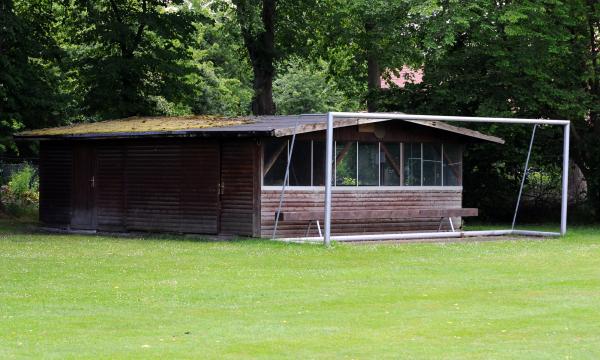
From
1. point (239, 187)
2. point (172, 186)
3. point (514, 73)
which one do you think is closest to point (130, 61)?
point (172, 186)

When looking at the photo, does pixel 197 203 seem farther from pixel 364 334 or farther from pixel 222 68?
pixel 222 68

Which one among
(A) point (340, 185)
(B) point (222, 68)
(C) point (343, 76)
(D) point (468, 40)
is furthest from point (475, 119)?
(B) point (222, 68)

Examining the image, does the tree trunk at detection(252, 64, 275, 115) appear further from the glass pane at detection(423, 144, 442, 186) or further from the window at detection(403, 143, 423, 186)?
the window at detection(403, 143, 423, 186)

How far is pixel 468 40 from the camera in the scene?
37312 mm

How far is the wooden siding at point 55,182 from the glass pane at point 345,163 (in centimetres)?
821

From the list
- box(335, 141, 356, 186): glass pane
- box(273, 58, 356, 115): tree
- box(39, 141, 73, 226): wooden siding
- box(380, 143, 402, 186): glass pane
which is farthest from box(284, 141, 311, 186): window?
box(273, 58, 356, 115): tree

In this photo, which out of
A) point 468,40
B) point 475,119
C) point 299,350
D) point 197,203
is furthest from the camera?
point 468,40

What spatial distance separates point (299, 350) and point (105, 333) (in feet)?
7.75

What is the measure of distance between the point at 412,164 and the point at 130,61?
1162 cm

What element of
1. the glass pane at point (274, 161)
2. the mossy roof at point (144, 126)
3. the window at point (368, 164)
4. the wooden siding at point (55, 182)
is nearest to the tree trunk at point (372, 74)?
the window at point (368, 164)

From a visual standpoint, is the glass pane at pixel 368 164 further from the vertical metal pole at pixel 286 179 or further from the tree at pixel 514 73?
the tree at pixel 514 73

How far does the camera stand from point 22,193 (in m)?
37.9

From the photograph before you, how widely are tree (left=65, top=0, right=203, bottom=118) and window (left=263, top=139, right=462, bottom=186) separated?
1083 centimetres

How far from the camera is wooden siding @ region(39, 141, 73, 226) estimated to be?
31688 mm
